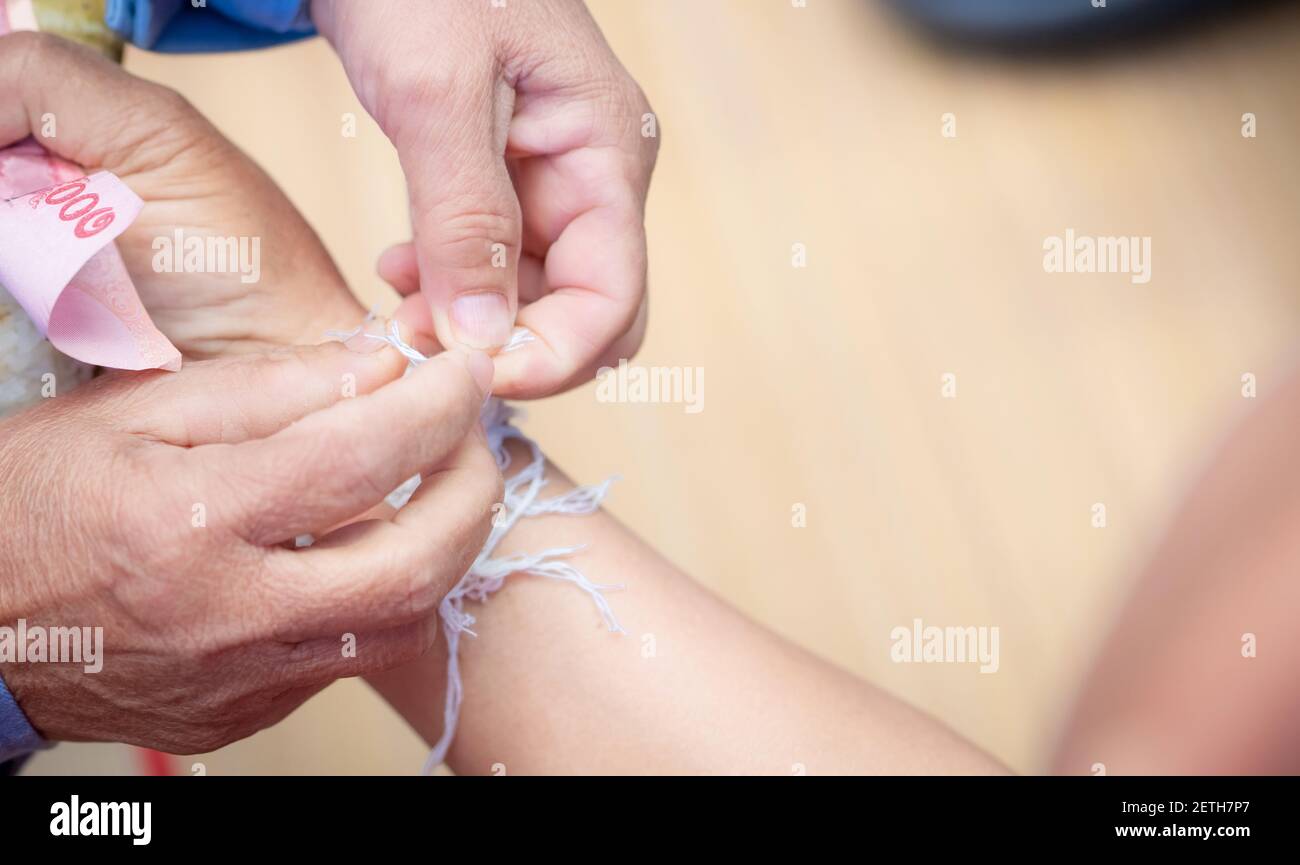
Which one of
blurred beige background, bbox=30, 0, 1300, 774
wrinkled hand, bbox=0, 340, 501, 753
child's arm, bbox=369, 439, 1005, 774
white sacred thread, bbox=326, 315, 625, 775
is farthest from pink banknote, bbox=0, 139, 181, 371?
blurred beige background, bbox=30, 0, 1300, 774

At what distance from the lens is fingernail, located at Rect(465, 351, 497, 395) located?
2.46 feet

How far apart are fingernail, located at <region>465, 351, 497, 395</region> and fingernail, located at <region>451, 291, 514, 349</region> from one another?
0.07m

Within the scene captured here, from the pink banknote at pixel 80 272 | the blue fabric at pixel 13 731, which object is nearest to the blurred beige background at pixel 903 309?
the blue fabric at pixel 13 731

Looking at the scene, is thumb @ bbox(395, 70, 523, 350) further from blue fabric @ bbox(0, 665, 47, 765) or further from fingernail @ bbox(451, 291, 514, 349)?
blue fabric @ bbox(0, 665, 47, 765)

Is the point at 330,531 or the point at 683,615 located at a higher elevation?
the point at 330,531

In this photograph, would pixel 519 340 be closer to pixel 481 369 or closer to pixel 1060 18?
pixel 481 369

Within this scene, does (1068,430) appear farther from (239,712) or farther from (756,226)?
(239,712)

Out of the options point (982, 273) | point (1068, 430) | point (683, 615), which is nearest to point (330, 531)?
point (683, 615)

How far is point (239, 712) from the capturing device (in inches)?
28.7

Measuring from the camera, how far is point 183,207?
2.95ft

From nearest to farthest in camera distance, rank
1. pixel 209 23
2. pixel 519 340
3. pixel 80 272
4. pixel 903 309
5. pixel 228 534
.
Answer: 1. pixel 228 534
2. pixel 80 272
3. pixel 519 340
4. pixel 209 23
5. pixel 903 309

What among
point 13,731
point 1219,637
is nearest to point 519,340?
point 13,731

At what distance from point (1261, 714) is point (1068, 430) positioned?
3.16 ft

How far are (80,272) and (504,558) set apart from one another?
0.37 meters
